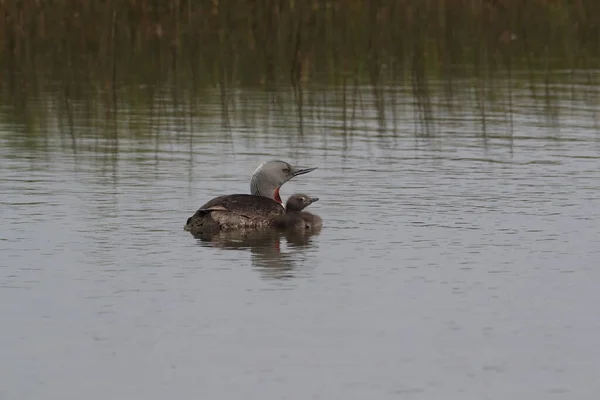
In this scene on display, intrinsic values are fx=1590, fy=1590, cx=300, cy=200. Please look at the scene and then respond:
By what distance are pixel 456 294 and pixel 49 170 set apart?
5.89m

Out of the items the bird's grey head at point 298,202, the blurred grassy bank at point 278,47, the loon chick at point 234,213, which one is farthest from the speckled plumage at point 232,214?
the blurred grassy bank at point 278,47

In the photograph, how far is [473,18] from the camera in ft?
76.8

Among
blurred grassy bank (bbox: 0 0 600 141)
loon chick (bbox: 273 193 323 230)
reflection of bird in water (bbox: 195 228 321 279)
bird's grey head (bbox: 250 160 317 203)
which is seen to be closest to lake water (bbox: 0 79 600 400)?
reflection of bird in water (bbox: 195 228 321 279)

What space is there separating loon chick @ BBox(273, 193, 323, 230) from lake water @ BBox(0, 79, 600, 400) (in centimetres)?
14

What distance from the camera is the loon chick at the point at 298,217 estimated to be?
11.8 meters

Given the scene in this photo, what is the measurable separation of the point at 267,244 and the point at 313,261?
995mm

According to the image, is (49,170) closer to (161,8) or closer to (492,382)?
(492,382)

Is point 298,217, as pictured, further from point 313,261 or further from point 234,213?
point 313,261

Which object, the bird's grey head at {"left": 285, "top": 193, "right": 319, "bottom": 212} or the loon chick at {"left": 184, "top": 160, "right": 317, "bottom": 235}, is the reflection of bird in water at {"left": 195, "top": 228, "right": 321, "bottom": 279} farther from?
the bird's grey head at {"left": 285, "top": 193, "right": 319, "bottom": 212}

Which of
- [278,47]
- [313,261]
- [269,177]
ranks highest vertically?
[278,47]

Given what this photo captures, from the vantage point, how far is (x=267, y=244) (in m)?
11.4

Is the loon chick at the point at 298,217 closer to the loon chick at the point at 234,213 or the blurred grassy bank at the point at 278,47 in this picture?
the loon chick at the point at 234,213

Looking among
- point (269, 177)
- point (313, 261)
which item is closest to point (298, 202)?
point (269, 177)

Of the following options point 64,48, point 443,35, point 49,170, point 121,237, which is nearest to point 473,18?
point 443,35
